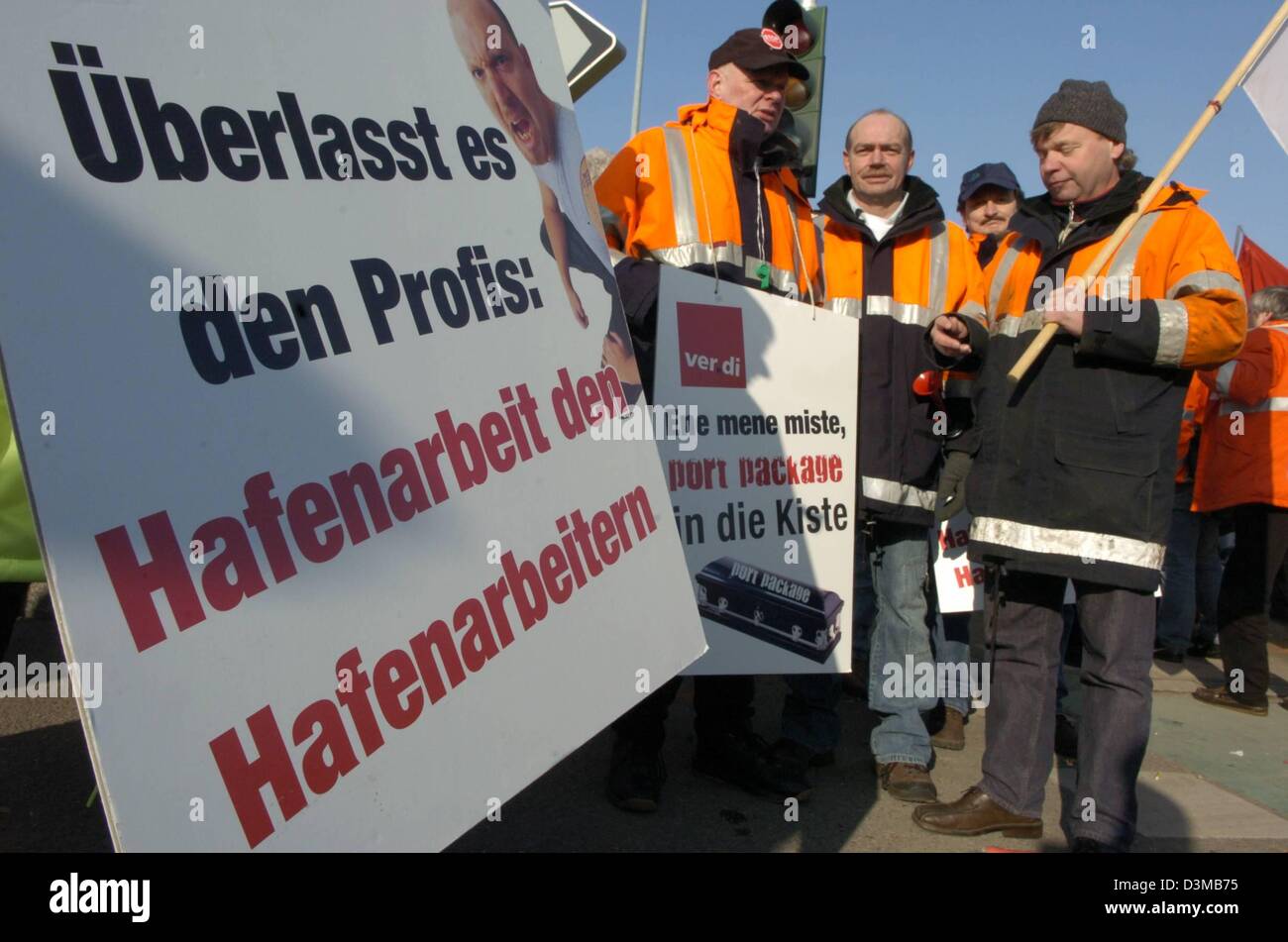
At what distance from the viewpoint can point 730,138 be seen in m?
3.54

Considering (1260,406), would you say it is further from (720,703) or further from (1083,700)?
(720,703)

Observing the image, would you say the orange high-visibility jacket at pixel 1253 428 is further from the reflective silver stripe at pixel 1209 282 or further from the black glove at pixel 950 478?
the reflective silver stripe at pixel 1209 282

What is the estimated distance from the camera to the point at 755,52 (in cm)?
359

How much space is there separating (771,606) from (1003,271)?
139cm

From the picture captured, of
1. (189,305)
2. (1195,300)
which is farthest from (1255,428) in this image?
(189,305)

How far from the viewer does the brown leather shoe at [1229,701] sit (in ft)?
18.4

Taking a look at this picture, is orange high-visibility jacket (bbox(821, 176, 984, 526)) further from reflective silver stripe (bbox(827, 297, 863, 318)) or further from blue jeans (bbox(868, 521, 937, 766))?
blue jeans (bbox(868, 521, 937, 766))

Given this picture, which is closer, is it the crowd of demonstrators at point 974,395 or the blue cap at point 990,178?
the crowd of demonstrators at point 974,395

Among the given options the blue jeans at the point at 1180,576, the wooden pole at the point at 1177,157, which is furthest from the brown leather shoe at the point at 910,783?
the blue jeans at the point at 1180,576

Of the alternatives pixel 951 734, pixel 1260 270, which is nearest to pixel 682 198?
pixel 951 734

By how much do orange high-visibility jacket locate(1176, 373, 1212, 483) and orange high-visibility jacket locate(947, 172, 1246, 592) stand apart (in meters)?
3.83

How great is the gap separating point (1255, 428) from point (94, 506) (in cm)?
623

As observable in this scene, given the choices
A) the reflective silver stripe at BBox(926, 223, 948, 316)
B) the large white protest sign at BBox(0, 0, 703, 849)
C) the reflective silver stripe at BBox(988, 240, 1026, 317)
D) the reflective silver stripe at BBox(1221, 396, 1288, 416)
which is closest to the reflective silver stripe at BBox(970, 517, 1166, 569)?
the reflective silver stripe at BBox(988, 240, 1026, 317)

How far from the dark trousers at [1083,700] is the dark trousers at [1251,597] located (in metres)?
2.84
